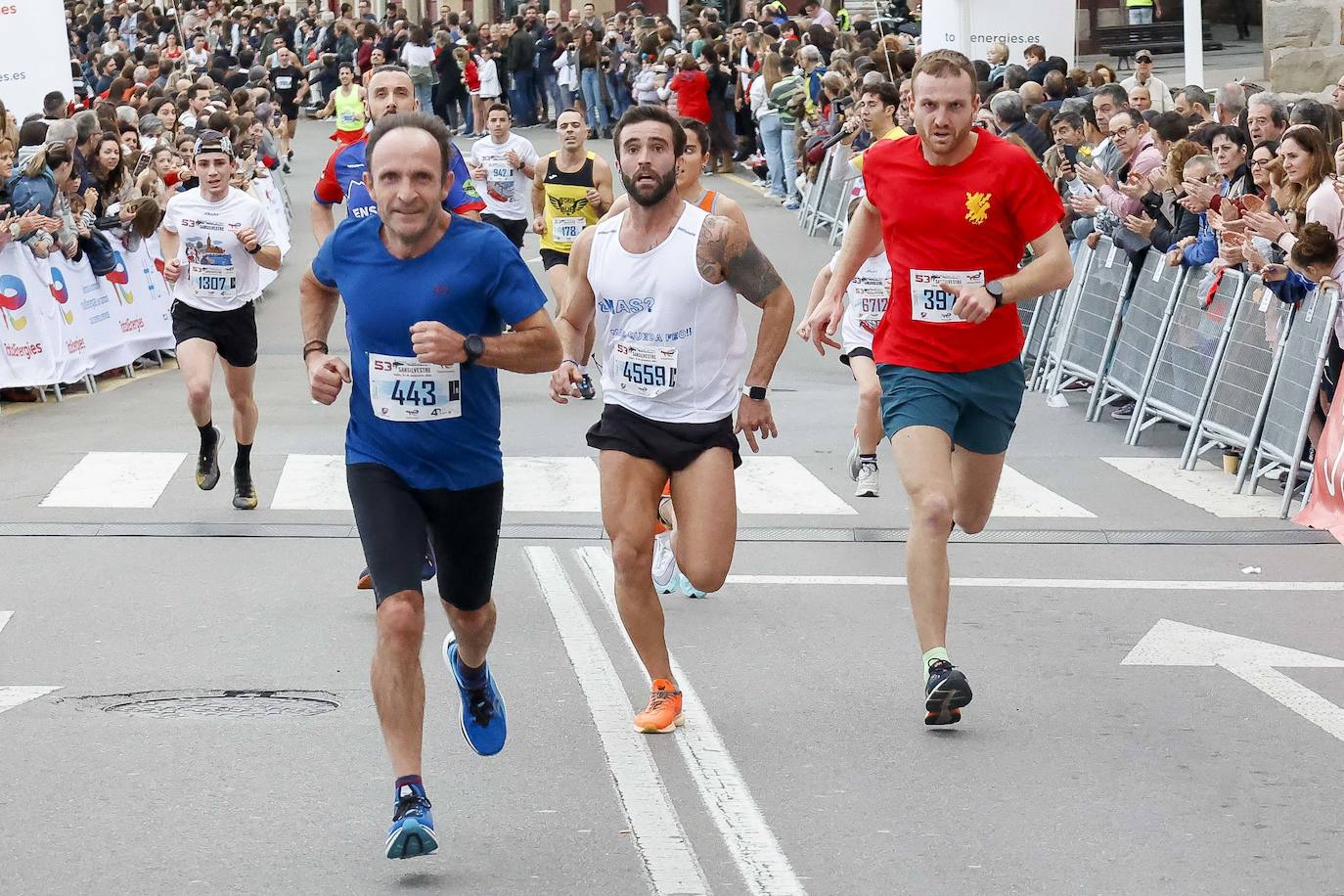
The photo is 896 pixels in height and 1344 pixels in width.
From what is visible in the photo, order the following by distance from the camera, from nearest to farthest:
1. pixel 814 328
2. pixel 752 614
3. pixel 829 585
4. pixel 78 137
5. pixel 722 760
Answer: pixel 722 760 < pixel 814 328 < pixel 752 614 < pixel 829 585 < pixel 78 137

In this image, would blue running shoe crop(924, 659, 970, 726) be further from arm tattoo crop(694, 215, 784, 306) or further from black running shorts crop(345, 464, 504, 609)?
black running shorts crop(345, 464, 504, 609)

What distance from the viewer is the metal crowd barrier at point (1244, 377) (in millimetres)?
11766

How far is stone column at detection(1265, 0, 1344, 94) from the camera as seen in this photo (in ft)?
81.7

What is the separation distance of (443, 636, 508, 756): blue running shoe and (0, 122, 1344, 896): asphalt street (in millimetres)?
141

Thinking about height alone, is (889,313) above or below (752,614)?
above

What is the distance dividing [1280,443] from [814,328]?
481 centimetres

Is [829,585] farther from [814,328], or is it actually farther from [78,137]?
[78,137]

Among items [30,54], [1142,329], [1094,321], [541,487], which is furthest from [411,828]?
[30,54]

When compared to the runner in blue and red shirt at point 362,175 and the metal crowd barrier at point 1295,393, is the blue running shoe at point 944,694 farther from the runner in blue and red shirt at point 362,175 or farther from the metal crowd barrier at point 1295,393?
the metal crowd barrier at point 1295,393

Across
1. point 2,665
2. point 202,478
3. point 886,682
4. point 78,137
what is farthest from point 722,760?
point 78,137

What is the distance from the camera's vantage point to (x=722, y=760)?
6.45m

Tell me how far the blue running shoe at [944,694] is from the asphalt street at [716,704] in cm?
6

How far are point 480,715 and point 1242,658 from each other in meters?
3.24

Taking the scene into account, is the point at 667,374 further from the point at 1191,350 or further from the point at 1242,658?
the point at 1191,350
